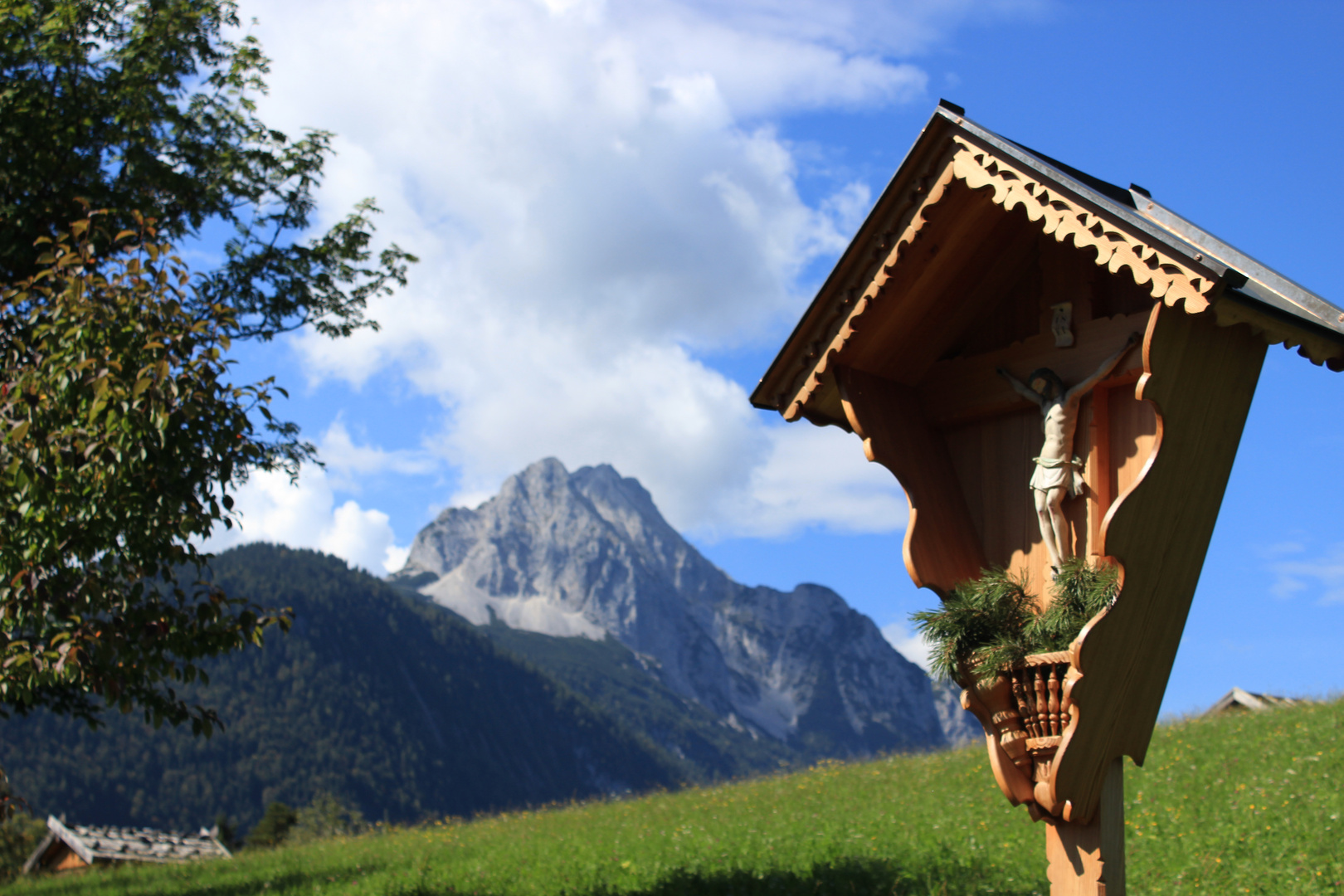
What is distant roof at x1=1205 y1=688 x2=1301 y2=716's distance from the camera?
895 inches

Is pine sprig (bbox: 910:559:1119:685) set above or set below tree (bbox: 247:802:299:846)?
above

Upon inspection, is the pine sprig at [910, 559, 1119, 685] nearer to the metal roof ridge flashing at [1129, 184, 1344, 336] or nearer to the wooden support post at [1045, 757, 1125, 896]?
the wooden support post at [1045, 757, 1125, 896]

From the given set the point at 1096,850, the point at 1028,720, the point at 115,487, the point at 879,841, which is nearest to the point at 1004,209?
the point at 1028,720

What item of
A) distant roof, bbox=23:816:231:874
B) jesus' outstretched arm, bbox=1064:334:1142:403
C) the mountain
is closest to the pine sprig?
jesus' outstretched arm, bbox=1064:334:1142:403

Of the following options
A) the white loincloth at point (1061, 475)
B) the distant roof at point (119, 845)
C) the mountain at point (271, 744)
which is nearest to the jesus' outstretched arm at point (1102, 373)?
the white loincloth at point (1061, 475)

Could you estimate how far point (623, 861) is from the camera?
1280cm

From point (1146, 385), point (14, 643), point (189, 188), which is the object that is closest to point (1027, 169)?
point (1146, 385)

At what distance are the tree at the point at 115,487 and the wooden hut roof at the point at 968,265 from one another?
471 centimetres

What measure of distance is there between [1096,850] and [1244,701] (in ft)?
76.5

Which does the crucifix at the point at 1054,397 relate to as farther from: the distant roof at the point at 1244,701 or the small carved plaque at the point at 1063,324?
the distant roof at the point at 1244,701

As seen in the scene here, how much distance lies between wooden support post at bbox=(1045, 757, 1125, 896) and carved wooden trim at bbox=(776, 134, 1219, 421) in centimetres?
208

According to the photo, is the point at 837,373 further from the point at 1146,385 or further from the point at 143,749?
the point at 143,749

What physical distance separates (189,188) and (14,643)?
30.3ft

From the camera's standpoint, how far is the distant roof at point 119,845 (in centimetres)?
3384
